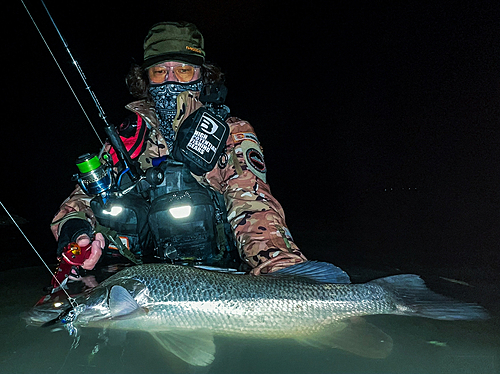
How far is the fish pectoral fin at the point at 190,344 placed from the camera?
2009 millimetres

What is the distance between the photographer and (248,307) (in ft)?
7.57

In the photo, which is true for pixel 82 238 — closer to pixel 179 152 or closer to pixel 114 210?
pixel 114 210

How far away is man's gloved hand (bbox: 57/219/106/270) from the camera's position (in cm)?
309

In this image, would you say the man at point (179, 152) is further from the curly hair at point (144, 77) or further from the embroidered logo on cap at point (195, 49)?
the curly hair at point (144, 77)

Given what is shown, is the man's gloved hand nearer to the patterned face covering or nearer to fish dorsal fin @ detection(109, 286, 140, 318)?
fish dorsal fin @ detection(109, 286, 140, 318)

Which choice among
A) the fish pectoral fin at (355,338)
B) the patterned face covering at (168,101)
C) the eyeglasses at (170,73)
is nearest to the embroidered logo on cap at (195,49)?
the eyeglasses at (170,73)

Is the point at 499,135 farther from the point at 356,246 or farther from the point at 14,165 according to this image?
the point at 14,165

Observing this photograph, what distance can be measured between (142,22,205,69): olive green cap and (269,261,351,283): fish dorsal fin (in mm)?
2691

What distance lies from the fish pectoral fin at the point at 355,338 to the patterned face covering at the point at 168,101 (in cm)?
281

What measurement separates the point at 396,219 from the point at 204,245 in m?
6.26

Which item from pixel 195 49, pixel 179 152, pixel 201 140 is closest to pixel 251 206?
pixel 201 140

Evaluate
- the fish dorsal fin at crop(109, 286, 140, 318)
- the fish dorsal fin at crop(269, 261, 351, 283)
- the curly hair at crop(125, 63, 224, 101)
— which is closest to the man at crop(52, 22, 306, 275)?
the curly hair at crop(125, 63, 224, 101)

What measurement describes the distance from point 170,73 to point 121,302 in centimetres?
276

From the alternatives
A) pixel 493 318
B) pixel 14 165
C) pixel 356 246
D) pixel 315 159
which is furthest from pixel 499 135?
pixel 14 165
